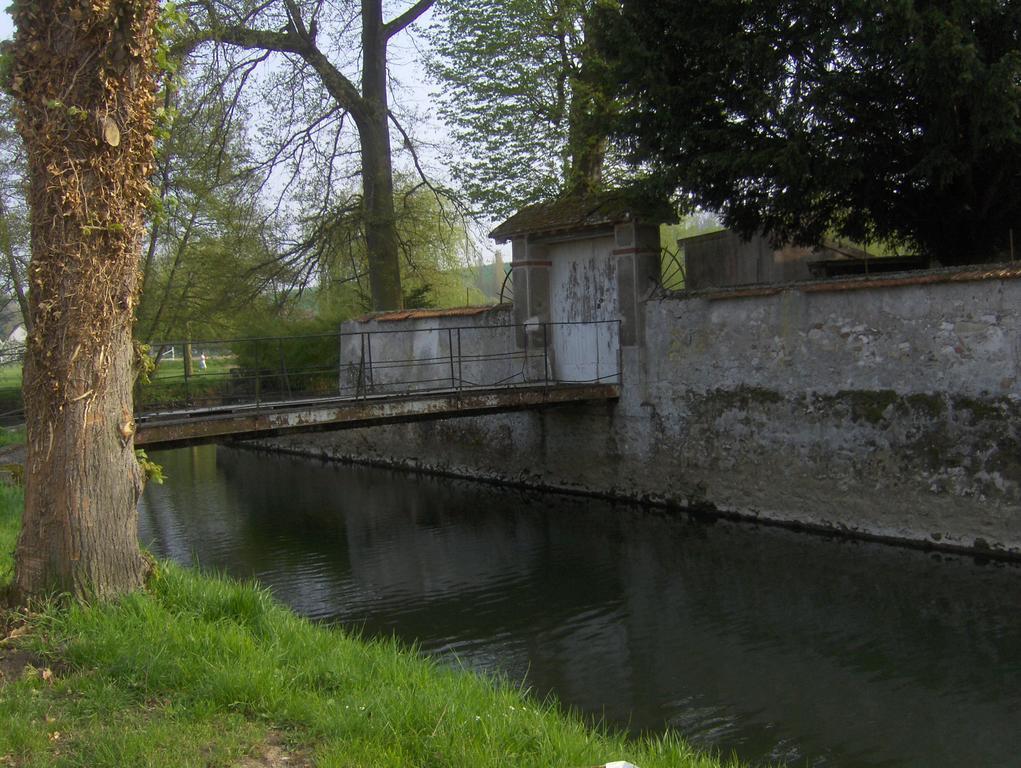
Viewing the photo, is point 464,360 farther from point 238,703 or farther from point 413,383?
point 238,703

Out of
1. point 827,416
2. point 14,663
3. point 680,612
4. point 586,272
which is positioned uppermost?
point 586,272

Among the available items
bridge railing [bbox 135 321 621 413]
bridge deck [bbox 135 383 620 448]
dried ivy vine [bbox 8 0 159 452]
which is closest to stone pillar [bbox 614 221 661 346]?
bridge railing [bbox 135 321 621 413]

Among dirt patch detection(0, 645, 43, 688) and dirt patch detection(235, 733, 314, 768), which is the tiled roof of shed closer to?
dirt patch detection(0, 645, 43, 688)

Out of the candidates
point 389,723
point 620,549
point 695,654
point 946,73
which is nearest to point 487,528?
point 620,549

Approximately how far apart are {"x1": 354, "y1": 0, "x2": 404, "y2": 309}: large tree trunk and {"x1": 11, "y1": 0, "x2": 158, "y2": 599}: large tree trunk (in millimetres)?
13977

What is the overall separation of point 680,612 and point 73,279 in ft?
18.8

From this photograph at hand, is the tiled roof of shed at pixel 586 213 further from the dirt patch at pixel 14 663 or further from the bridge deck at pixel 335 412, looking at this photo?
the dirt patch at pixel 14 663

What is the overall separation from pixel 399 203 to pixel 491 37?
4.46 m

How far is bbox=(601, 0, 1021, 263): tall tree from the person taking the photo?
956 cm

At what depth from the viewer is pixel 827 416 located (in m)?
11.0

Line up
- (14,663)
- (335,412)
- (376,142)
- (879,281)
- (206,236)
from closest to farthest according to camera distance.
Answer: (14,663) → (879,281) → (335,412) → (376,142) → (206,236)

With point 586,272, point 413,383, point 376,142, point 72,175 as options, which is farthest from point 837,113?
point 376,142

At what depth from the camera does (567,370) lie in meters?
14.9

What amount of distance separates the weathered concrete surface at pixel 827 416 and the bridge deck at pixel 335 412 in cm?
123
